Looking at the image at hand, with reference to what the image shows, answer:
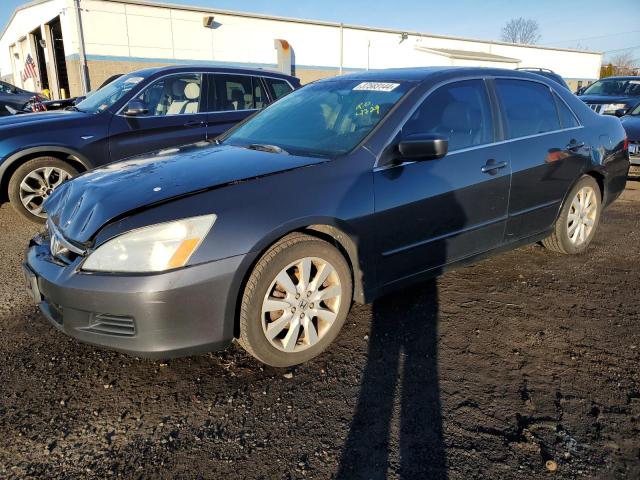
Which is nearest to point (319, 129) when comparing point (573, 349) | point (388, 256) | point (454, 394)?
point (388, 256)

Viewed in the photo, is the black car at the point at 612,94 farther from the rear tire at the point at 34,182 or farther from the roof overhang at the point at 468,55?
the roof overhang at the point at 468,55

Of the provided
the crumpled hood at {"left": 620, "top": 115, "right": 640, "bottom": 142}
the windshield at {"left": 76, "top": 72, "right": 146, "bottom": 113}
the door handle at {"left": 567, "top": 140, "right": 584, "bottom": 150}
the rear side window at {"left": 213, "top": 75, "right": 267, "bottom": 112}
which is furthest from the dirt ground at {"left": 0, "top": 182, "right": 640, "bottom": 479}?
the crumpled hood at {"left": 620, "top": 115, "right": 640, "bottom": 142}

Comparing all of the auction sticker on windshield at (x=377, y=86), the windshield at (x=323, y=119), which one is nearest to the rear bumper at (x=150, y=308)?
the windshield at (x=323, y=119)

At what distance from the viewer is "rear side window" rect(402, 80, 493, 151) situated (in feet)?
10.3

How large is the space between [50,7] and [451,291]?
1007 inches

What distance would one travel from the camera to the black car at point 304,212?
2.24 meters

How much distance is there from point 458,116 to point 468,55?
3514 centimetres

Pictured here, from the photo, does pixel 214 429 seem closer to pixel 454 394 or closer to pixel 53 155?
pixel 454 394

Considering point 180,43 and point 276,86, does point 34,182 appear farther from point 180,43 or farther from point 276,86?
point 180,43

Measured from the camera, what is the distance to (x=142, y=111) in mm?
5230

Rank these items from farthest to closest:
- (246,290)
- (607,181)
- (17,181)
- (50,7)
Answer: (50,7), (17,181), (607,181), (246,290)

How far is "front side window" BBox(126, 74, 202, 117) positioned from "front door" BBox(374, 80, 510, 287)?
142 inches

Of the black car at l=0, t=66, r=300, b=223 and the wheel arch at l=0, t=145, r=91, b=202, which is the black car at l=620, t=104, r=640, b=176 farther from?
the wheel arch at l=0, t=145, r=91, b=202

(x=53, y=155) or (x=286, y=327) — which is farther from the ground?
(x=53, y=155)
